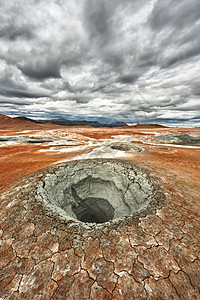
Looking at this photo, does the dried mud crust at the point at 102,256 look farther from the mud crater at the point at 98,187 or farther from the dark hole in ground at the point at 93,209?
the dark hole in ground at the point at 93,209

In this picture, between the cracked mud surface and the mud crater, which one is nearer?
the cracked mud surface

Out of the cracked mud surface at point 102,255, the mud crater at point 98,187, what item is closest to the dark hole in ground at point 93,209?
the mud crater at point 98,187

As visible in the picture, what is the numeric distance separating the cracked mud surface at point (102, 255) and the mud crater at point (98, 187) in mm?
1839

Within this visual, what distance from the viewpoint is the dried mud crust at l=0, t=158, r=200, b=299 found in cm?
174

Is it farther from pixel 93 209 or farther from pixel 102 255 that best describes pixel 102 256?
pixel 93 209

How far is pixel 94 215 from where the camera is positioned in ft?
24.7

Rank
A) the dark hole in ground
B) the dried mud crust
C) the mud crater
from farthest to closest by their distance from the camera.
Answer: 1. the dark hole in ground
2. the mud crater
3. the dried mud crust

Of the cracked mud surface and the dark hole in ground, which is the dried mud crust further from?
the dark hole in ground

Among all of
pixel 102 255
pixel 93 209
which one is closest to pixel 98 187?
pixel 93 209

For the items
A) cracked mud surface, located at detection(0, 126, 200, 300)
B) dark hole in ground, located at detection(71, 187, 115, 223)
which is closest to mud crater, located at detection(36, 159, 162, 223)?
dark hole in ground, located at detection(71, 187, 115, 223)

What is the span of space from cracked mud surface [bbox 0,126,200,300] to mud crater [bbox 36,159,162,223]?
1.84 m

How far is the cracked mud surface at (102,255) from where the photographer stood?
1.74 metres

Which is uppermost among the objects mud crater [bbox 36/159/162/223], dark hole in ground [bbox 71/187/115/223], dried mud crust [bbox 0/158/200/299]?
dried mud crust [bbox 0/158/200/299]

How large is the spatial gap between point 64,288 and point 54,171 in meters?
4.38
